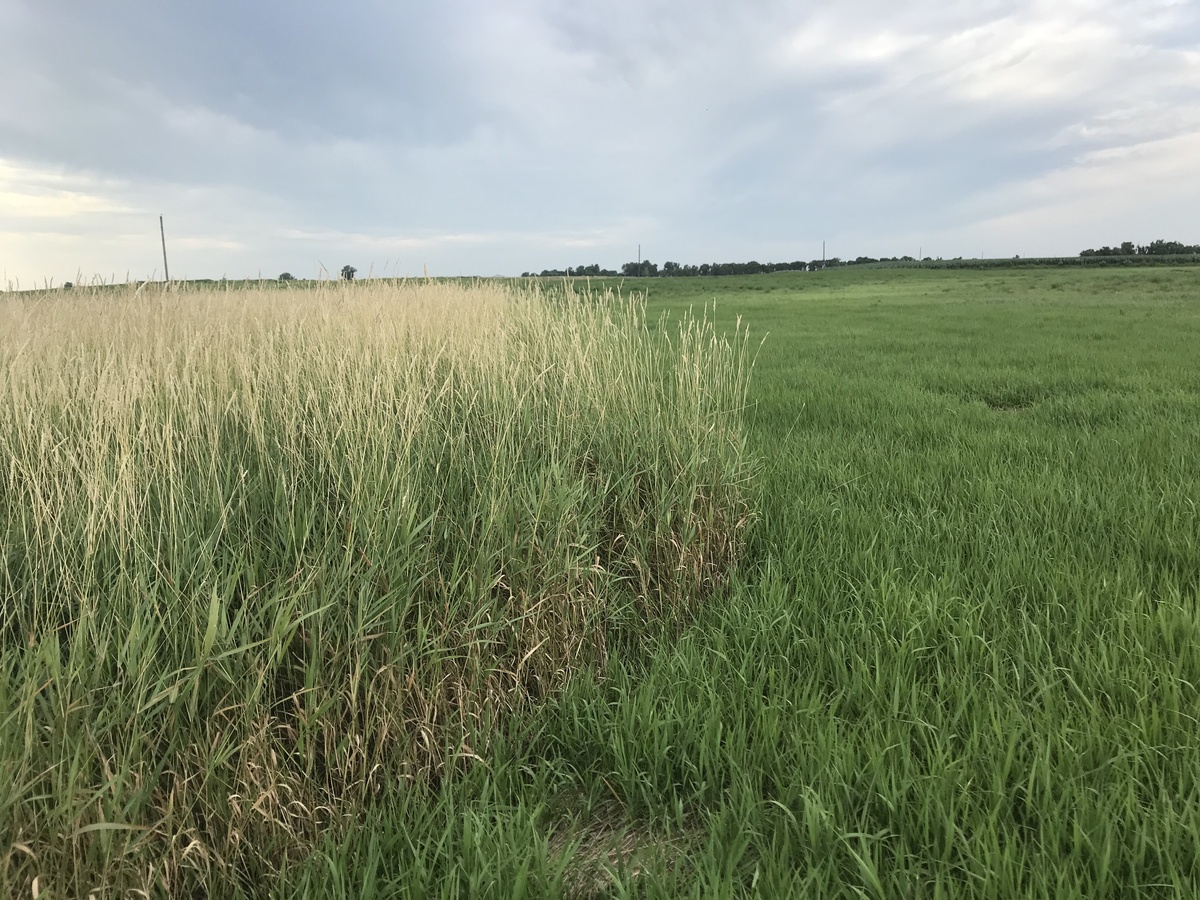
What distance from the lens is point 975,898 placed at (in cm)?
138

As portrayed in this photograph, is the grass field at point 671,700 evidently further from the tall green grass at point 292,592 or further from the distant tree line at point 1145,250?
the distant tree line at point 1145,250

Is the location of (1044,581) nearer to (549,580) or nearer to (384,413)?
(549,580)

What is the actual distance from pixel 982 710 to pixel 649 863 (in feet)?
3.76

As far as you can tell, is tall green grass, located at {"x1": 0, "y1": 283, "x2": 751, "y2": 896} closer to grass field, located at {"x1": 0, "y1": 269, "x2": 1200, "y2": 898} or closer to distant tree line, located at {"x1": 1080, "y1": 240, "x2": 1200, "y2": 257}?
grass field, located at {"x1": 0, "y1": 269, "x2": 1200, "y2": 898}

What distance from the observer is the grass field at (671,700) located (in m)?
1.43

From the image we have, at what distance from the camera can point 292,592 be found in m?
1.87

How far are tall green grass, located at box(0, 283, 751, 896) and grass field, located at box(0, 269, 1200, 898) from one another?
2 centimetres

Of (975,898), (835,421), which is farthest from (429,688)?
(835,421)

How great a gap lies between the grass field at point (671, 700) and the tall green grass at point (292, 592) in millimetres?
18

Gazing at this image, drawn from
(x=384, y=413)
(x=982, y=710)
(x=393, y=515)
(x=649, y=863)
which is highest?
(x=384, y=413)

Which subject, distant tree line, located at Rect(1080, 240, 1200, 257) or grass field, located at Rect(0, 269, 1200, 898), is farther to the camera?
distant tree line, located at Rect(1080, 240, 1200, 257)

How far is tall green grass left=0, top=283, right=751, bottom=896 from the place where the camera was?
147 centimetres

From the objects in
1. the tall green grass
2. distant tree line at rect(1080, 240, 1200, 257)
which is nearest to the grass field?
the tall green grass

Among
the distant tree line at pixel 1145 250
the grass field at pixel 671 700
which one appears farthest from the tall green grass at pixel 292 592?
the distant tree line at pixel 1145 250
